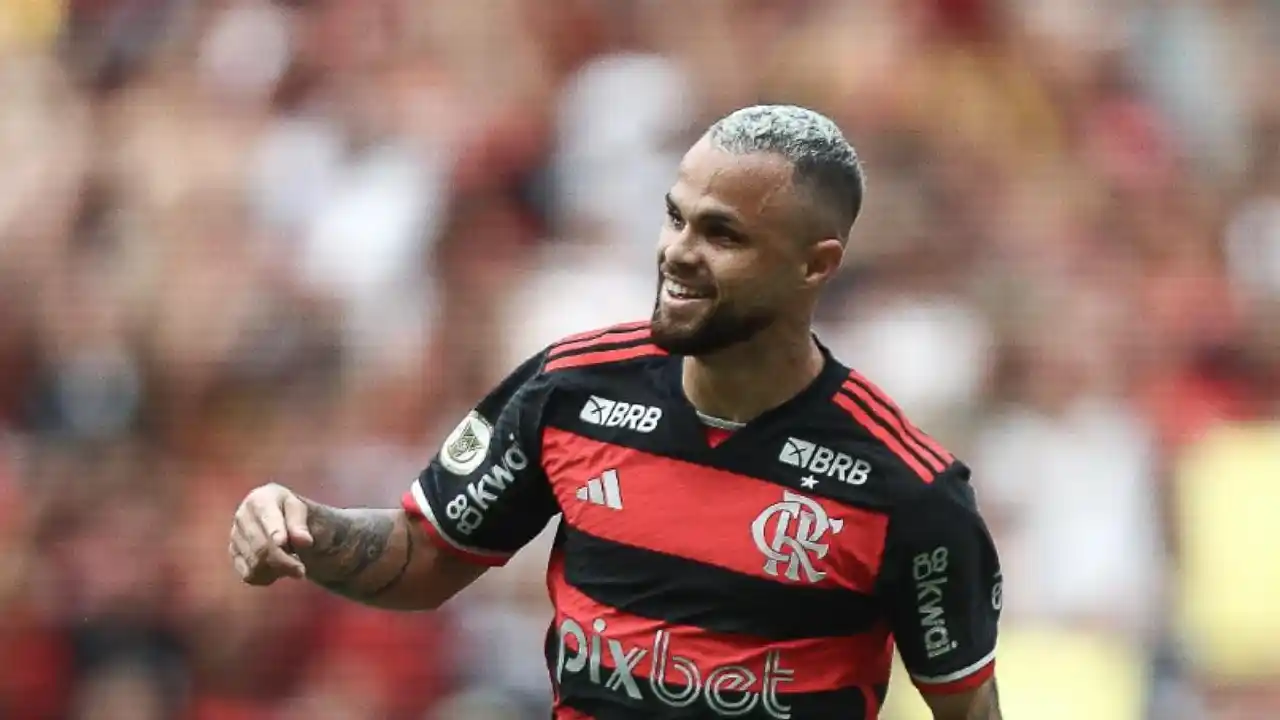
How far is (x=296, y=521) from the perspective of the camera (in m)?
2.61

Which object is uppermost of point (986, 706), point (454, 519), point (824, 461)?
point (824, 461)

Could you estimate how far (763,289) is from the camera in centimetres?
262

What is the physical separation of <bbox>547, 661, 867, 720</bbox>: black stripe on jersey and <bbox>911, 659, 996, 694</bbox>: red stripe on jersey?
0.09 meters

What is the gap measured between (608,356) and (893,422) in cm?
44

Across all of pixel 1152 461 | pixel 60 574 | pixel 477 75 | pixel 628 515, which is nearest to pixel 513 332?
pixel 477 75

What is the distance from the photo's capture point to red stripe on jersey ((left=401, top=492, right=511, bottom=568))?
295 cm

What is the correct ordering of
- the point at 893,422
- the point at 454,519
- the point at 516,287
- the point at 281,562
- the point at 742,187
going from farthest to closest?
1. the point at 516,287
2. the point at 454,519
3. the point at 893,422
4. the point at 742,187
5. the point at 281,562

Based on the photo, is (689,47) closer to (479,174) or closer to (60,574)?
(479,174)

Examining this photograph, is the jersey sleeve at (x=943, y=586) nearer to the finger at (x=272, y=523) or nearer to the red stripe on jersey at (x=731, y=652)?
the red stripe on jersey at (x=731, y=652)

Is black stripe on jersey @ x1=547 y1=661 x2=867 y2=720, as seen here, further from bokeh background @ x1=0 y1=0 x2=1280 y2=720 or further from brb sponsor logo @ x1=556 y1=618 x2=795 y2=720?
bokeh background @ x1=0 y1=0 x2=1280 y2=720

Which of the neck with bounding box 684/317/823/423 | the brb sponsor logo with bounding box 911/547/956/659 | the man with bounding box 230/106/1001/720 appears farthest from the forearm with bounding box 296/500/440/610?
the brb sponsor logo with bounding box 911/547/956/659

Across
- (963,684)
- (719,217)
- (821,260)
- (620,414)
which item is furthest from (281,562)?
(963,684)

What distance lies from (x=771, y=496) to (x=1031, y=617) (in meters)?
2.30

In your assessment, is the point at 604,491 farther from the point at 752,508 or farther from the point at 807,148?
the point at 807,148
